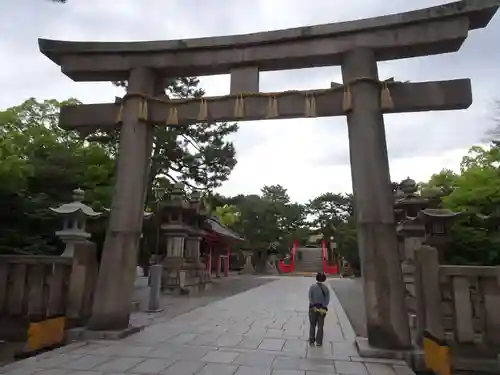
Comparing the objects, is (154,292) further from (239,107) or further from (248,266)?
(248,266)

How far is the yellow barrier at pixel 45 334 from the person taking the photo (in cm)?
658

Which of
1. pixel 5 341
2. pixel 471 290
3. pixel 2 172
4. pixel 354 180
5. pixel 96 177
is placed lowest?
pixel 5 341

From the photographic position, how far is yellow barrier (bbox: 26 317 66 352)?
21.6 feet

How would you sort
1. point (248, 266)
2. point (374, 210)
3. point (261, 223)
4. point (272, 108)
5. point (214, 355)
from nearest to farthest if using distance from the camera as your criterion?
point (214, 355) → point (374, 210) → point (272, 108) → point (261, 223) → point (248, 266)

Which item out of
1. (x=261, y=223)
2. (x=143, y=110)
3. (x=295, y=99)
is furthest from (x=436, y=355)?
(x=261, y=223)

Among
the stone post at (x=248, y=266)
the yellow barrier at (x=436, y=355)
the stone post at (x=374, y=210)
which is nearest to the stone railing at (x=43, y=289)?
the stone post at (x=374, y=210)

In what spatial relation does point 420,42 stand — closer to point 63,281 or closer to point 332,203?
point 63,281

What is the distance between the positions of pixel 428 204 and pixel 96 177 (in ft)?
40.1

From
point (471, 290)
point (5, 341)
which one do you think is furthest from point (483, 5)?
point (5, 341)

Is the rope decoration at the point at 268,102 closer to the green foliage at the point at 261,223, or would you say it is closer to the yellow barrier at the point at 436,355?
the yellow barrier at the point at 436,355

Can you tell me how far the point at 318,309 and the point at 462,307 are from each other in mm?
2433

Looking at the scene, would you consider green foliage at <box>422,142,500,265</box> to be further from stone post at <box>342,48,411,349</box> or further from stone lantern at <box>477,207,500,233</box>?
stone post at <box>342,48,411,349</box>

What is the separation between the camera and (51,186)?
498 inches

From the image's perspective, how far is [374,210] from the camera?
6957 millimetres
